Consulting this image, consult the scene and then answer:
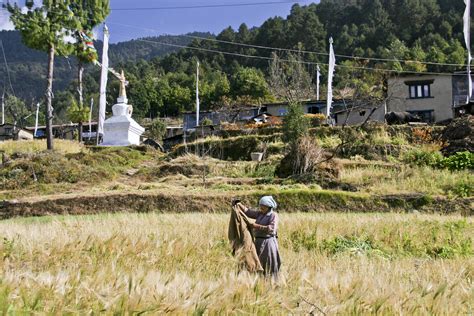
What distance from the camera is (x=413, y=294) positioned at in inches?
162

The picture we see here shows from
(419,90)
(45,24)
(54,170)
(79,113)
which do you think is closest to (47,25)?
(45,24)

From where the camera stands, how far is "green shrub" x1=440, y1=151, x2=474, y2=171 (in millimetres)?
19953

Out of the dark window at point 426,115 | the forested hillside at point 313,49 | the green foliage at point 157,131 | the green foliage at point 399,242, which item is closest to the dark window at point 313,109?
the forested hillside at point 313,49

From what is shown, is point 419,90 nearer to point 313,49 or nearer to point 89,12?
point 89,12

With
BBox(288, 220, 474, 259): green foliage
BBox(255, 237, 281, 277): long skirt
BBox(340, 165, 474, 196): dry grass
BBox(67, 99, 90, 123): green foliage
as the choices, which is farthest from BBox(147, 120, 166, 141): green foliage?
BBox(255, 237, 281, 277): long skirt

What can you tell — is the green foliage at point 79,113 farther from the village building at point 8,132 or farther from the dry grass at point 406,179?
the dry grass at point 406,179

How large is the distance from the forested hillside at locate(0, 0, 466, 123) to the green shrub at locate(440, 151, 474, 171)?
42.2 meters

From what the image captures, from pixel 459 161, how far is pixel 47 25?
2169 centimetres

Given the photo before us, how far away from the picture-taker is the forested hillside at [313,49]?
77562mm

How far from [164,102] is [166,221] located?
267 ft

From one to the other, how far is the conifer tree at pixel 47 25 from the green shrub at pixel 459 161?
1974cm

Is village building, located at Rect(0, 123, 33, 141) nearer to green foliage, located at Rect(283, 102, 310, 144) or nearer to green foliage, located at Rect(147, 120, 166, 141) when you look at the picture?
green foliage, located at Rect(147, 120, 166, 141)

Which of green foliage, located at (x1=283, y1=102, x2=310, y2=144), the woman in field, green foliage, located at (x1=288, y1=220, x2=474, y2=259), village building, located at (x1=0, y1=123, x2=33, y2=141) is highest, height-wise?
village building, located at (x1=0, y1=123, x2=33, y2=141)

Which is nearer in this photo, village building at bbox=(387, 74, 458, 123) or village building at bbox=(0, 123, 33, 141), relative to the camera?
village building at bbox=(387, 74, 458, 123)
